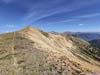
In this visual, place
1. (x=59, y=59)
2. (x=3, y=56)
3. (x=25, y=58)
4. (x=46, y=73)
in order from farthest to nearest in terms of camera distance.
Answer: (x=3, y=56) → (x=25, y=58) → (x=59, y=59) → (x=46, y=73)

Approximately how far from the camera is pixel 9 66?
35656 millimetres

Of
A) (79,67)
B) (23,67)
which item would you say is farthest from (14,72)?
(79,67)

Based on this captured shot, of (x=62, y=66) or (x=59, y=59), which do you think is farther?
(x=59, y=59)

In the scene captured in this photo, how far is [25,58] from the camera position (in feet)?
125

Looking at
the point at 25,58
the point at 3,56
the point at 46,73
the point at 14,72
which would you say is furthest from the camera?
the point at 3,56

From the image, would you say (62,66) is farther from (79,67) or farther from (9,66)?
(9,66)

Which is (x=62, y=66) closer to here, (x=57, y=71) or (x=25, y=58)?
(x=57, y=71)

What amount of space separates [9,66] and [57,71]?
36.7 ft

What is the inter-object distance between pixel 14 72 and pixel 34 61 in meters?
5.39

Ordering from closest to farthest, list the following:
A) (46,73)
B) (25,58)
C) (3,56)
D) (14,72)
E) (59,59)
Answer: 1. (46,73)
2. (14,72)
3. (59,59)
4. (25,58)
5. (3,56)

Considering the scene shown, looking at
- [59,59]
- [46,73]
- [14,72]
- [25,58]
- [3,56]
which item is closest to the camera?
[46,73]

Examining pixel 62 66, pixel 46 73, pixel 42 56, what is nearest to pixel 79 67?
pixel 62 66

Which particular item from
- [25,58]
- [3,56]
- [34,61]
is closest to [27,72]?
[34,61]

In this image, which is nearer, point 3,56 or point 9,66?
point 9,66
